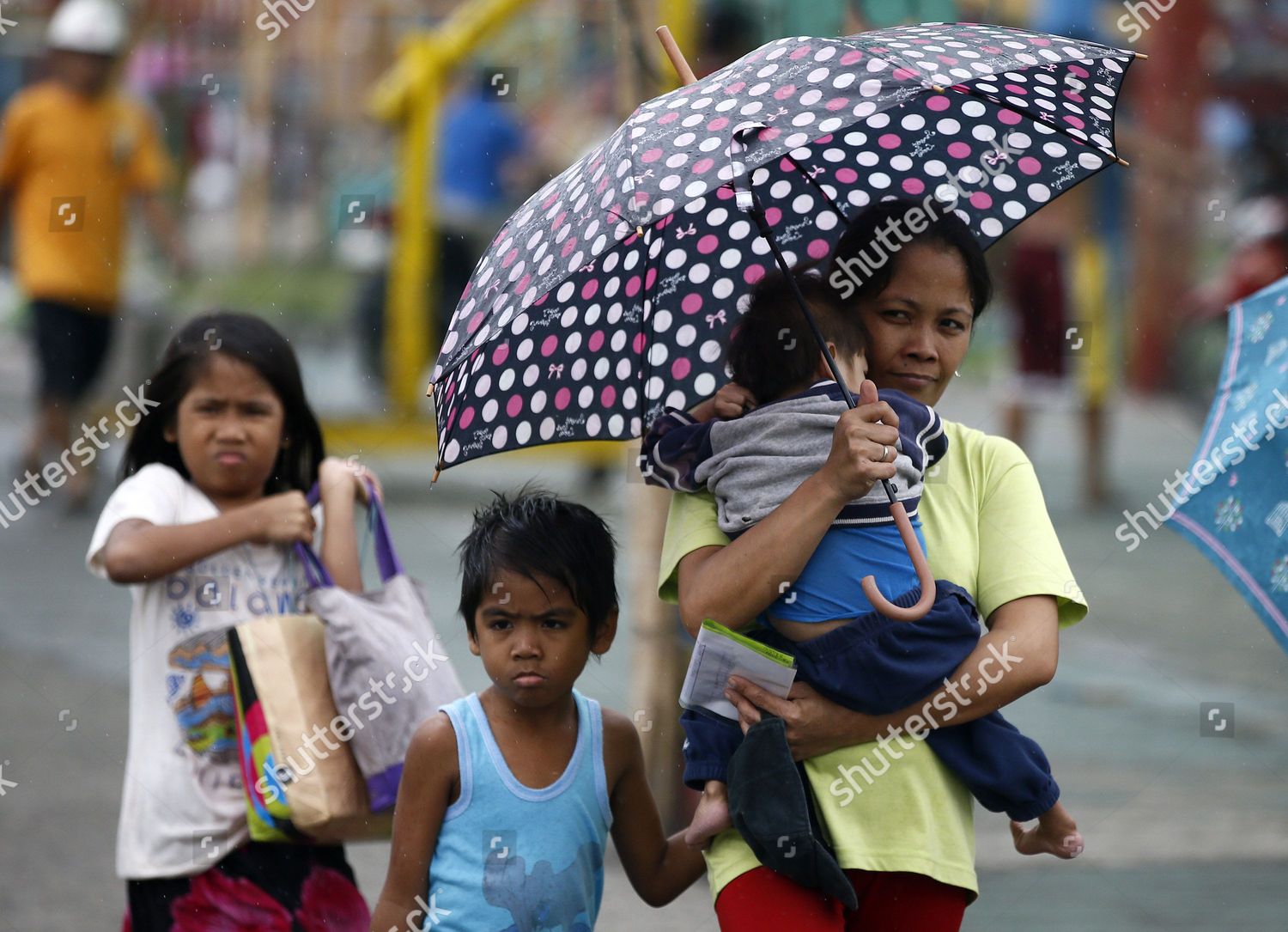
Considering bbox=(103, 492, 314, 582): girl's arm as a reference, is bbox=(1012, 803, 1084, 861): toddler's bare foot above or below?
below

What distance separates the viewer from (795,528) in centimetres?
252

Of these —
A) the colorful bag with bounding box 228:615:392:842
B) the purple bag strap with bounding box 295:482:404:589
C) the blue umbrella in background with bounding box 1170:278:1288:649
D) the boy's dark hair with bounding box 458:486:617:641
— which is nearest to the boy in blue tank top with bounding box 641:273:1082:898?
the boy's dark hair with bounding box 458:486:617:641

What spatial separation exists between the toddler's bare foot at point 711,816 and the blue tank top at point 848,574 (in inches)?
11.1

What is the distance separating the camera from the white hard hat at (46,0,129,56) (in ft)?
30.8

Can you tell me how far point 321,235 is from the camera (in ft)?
82.0

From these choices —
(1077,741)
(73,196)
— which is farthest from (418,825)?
(73,196)

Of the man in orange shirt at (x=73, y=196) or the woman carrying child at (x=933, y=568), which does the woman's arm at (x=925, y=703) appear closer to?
the woman carrying child at (x=933, y=568)

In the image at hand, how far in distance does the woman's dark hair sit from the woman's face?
2 cm

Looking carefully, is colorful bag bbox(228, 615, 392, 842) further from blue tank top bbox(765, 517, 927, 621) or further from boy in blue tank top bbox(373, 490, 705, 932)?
blue tank top bbox(765, 517, 927, 621)

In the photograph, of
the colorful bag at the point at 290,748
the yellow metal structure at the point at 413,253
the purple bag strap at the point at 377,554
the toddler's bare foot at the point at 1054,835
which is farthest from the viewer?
the yellow metal structure at the point at 413,253

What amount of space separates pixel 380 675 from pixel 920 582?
3.47 feet

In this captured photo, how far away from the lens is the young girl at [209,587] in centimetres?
321

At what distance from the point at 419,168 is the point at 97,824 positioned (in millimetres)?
6061

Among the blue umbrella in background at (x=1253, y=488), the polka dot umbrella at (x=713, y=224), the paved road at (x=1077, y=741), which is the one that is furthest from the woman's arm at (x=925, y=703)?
the paved road at (x=1077, y=741)
